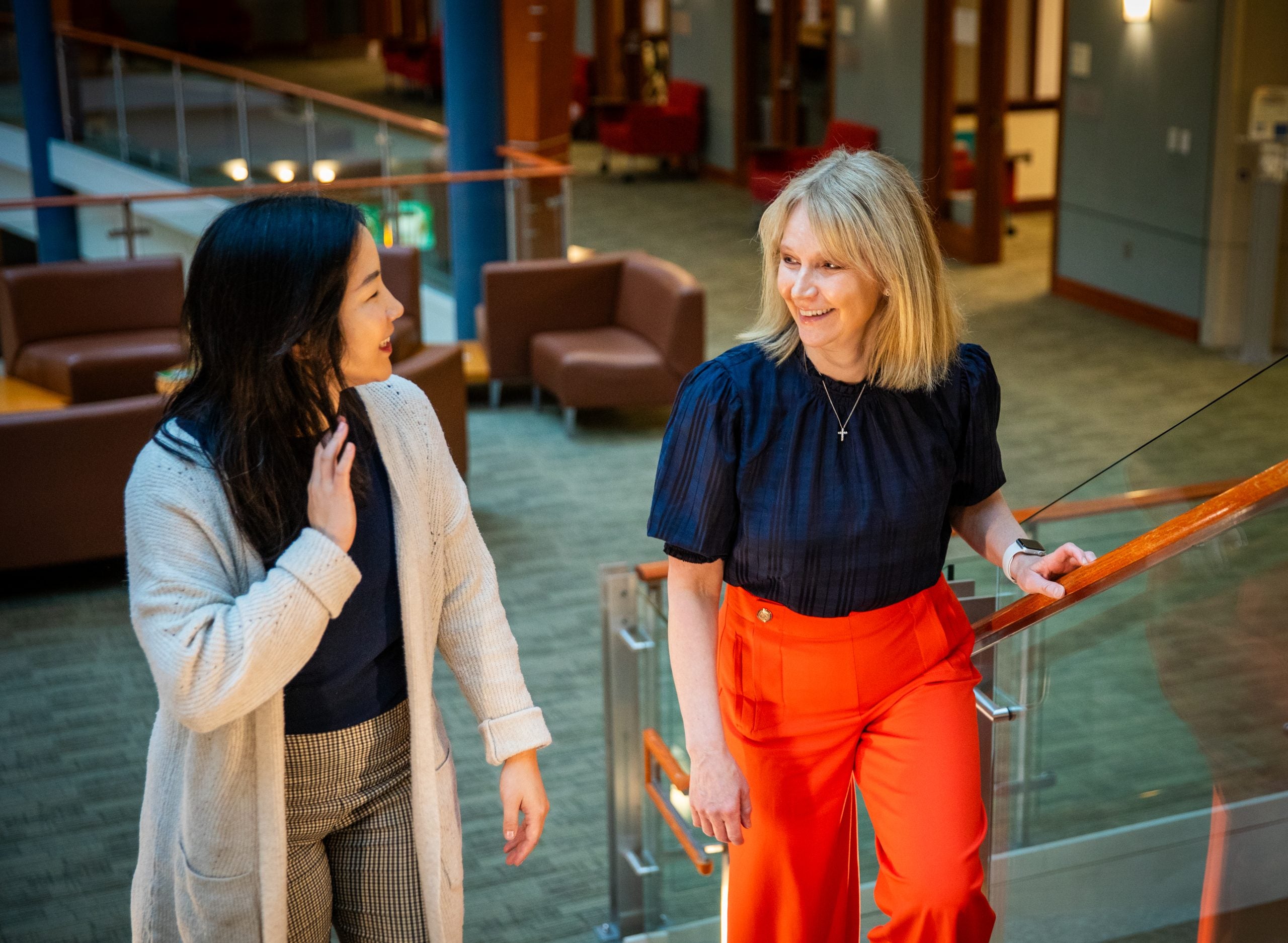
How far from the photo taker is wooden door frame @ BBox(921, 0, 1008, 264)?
11727mm

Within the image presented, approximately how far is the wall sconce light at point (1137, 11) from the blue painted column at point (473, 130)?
438 cm

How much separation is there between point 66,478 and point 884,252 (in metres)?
4.92

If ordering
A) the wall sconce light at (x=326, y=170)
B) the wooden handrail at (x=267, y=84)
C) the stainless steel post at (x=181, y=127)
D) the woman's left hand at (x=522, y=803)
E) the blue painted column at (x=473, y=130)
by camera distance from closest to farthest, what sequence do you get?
the woman's left hand at (x=522, y=803) < the blue painted column at (x=473, y=130) < the wooden handrail at (x=267, y=84) < the wall sconce light at (x=326, y=170) < the stainless steel post at (x=181, y=127)

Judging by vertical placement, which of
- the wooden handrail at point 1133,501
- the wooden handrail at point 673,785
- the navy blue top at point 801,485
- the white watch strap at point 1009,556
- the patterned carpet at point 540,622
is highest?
the navy blue top at point 801,485

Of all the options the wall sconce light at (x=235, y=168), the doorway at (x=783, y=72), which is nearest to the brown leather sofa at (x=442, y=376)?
the wall sconce light at (x=235, y=168)

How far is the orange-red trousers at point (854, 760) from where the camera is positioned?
2186mm

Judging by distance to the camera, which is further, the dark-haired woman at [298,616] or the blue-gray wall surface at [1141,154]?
the blue-gray wall surface at [1141,154]

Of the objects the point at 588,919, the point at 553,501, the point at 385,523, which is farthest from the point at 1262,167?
the point at 385,523

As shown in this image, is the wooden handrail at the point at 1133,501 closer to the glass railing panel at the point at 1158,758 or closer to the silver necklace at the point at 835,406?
the glass railing panel at the point at 1158,758

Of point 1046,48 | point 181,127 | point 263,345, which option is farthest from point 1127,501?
point 1046,48

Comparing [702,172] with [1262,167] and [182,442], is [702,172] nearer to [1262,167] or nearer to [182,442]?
[1262,167]

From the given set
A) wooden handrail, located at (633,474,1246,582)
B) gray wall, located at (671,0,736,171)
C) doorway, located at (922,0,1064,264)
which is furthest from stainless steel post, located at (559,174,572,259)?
gray wall, located at (671,0,736,171)

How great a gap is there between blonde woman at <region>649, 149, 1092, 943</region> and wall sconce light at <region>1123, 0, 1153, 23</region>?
8.73 meters

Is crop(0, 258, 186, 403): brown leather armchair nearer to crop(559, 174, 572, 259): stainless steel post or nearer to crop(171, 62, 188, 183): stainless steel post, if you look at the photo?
crop(559, 174, 572, 259): stainless steel post
